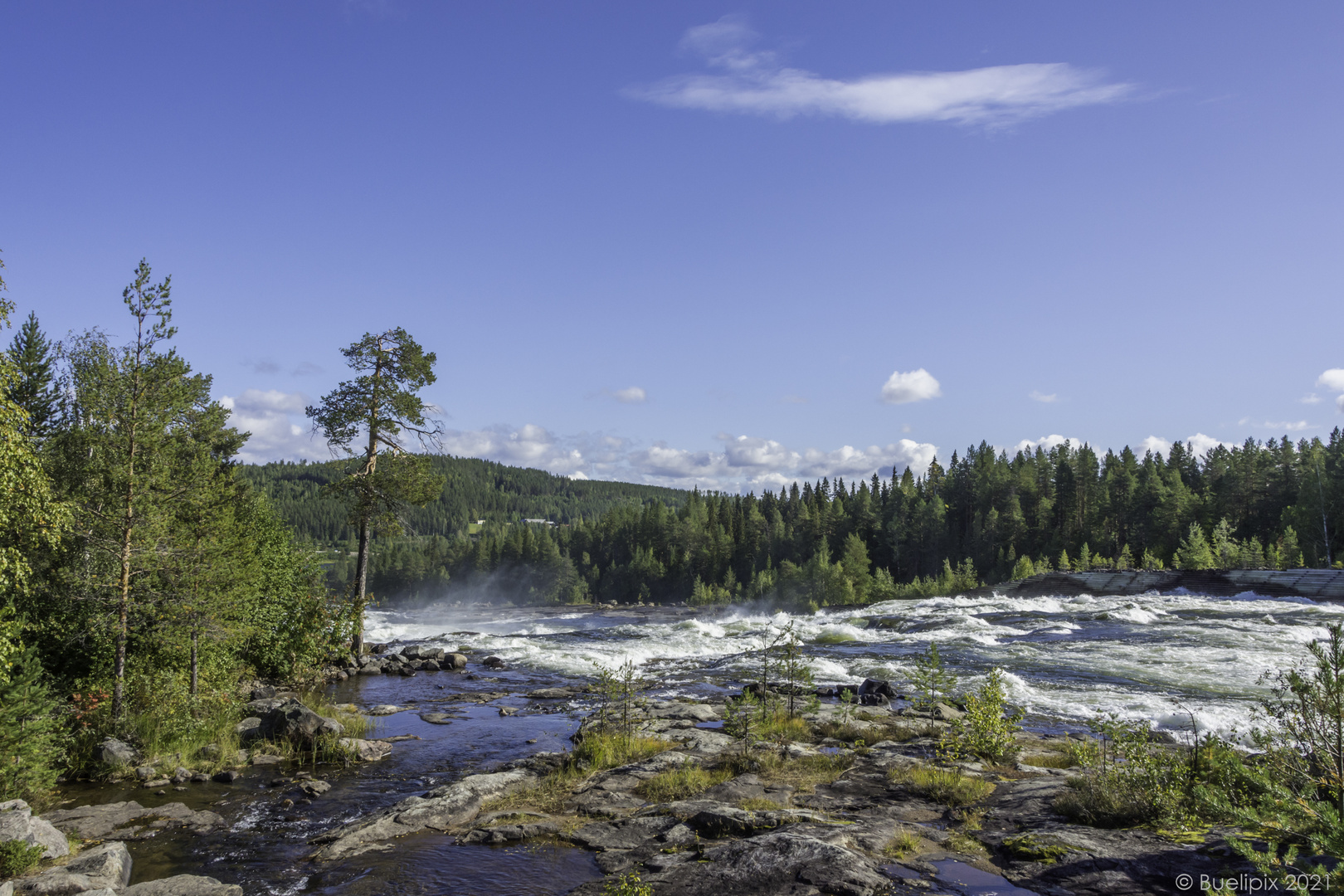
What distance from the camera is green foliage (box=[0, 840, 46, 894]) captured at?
8.74 metres

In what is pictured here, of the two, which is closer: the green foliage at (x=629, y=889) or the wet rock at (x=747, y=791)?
the green foliage at (x=629, y=889)

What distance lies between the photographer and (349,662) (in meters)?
28.9

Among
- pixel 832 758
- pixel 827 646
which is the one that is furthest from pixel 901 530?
pixel 832 758

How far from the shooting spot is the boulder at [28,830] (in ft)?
30.4

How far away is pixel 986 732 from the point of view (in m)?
12.8

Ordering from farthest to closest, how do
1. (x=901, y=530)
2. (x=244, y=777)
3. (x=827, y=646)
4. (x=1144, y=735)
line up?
(x=901, y=530)
(x=827, y=646)
(x=244, y=777)
(x=1144, y=735)

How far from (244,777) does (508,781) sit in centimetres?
601

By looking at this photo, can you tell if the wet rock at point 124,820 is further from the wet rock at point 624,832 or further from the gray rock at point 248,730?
the wet rock at point 624,832

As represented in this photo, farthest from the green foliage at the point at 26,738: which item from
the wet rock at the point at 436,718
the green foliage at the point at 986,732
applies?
the green foliage at the point at 986,732

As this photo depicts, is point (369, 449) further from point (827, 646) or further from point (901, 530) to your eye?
point (901, 530)

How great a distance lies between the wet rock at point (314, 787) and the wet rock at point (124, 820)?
160 centimetres

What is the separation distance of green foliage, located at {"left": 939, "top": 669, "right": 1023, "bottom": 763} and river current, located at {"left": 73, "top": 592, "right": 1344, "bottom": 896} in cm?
142

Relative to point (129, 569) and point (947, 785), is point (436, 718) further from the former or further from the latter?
point (947, 785)

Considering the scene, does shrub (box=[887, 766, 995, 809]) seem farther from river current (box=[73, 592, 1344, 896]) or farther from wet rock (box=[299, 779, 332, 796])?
wet rock (box=[299, 779, 332, 796])
